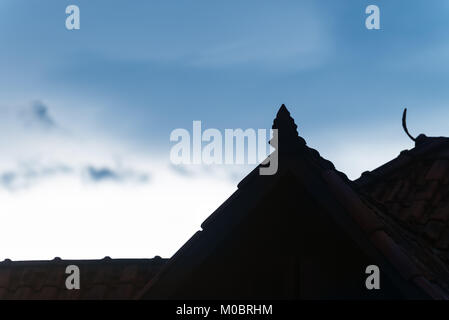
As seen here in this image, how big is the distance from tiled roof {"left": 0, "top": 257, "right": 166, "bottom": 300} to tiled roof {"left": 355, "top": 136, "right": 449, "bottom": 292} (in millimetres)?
3597

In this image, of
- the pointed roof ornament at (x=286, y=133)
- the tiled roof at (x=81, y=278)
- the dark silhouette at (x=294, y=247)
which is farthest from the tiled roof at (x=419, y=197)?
the tiled roof at (x=81, y=278)

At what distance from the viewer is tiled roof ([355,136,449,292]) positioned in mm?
6020

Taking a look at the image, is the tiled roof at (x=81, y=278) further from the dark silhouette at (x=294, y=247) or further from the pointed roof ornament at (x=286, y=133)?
the pointed roof ornament at (x=286, y=133)

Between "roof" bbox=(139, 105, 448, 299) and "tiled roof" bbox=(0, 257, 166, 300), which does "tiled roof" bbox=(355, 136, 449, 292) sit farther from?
"tiled roof" bbox=(0, 257, 166, 300)

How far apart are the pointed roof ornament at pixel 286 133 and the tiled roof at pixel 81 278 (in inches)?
175

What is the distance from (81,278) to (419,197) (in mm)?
5135

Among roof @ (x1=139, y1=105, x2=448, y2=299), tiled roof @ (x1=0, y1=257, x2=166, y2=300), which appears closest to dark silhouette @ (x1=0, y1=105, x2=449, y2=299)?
roof @ (x1=139, y1=105, x2=448, y2=299)

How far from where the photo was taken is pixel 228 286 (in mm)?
5316

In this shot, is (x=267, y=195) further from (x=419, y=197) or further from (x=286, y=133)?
(x=419, y=197)

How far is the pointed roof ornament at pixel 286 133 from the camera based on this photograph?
4.94 metres

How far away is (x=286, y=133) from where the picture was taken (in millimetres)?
4953

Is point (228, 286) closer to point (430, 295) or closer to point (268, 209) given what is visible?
point (268, 209)
